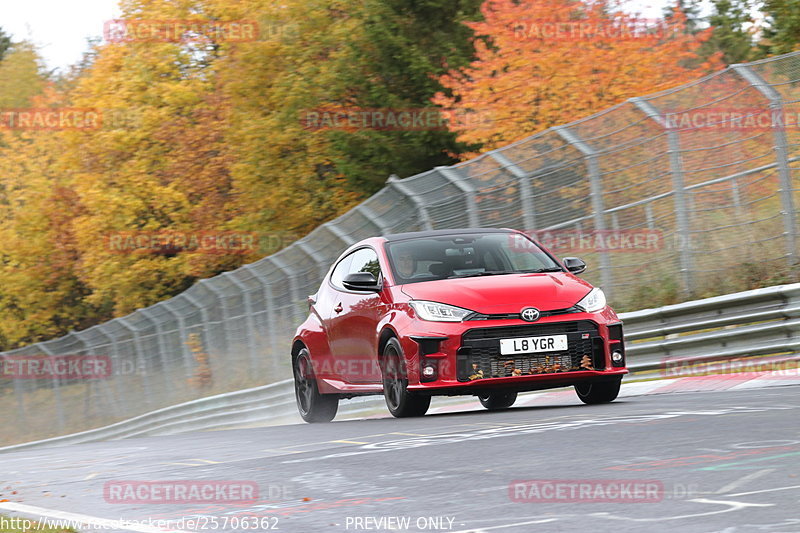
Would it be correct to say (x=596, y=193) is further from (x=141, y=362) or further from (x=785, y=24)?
(x=141, y=362)

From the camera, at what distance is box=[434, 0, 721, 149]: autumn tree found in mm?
30562

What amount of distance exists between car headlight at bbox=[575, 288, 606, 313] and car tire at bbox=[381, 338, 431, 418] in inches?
58.7

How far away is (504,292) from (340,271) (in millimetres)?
2850

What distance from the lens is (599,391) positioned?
445 inches

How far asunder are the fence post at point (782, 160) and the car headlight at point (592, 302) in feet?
10.2

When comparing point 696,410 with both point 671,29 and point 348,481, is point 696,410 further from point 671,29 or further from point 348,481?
point 671,29

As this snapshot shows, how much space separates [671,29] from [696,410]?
23406 millimetres

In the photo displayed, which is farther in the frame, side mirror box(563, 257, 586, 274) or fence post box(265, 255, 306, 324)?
fence post box(265, 255, 306, 324)

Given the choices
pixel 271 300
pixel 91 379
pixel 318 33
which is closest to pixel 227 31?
pixel 318 33

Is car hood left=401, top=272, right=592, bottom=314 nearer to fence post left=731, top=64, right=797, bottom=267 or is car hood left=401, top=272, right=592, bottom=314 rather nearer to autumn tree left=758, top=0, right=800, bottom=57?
fence post left=731, top=64, right=797, bottom=267

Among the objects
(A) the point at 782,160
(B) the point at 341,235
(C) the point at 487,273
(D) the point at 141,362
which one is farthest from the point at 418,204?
(D) the point at 141,362

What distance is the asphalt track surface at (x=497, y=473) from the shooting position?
535 centimetres

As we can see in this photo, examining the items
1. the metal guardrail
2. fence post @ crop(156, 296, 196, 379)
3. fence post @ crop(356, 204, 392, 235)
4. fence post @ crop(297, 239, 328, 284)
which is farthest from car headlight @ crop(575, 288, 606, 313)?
fence post @ crop(156, 296, 196, 379)

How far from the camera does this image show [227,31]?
47344mm
